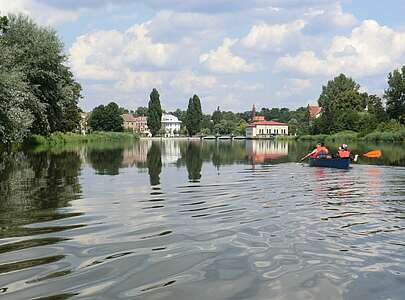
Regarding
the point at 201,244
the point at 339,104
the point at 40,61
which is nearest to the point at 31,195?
the point at 201,244

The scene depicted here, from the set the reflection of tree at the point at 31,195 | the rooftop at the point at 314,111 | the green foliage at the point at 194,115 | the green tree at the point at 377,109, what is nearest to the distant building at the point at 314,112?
the rooftop at the point at 314,111

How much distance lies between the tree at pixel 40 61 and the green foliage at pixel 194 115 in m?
115

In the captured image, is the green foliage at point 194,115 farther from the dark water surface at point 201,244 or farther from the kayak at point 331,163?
the dark water surface at point 201,244

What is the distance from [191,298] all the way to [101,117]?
132693 millimetres

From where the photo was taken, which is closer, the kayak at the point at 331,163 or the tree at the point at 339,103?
the kayak at the point at 331,163

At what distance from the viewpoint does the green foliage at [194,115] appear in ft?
521

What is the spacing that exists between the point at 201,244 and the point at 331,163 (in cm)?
2115

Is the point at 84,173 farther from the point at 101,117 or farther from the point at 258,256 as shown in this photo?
the point at 101,117

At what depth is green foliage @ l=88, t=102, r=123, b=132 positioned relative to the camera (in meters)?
136

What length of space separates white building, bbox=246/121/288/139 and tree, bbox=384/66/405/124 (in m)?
76.9

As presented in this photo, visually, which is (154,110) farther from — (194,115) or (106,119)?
(106,119)

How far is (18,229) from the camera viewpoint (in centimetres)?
1051

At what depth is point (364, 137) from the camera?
94500 mm

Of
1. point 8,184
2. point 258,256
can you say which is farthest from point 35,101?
point 258,256
